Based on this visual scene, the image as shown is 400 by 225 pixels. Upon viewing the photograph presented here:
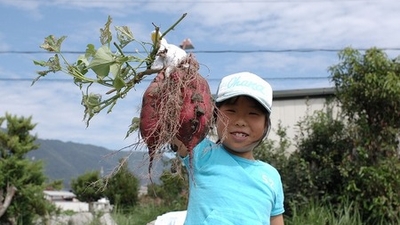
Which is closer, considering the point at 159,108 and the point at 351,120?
the point at 159,108

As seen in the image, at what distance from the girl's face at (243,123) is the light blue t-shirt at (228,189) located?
0.18 feet

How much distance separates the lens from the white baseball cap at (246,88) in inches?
91.7

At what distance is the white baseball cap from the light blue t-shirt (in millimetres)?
184

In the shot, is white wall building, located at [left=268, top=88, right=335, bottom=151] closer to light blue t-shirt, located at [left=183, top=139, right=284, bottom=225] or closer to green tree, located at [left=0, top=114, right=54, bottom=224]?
green tree, located at [left=0, top=114, right=54, bottom=224]

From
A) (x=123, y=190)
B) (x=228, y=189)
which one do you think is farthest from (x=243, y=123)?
(x=123, y=190)

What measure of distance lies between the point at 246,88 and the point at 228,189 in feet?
1.13

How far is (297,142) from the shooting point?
28.3ft

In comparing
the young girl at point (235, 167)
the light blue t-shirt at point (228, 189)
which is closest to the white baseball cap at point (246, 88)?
the young girl at point (235, 167)

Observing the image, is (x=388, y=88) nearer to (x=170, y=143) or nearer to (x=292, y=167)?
(x=292, y=167)

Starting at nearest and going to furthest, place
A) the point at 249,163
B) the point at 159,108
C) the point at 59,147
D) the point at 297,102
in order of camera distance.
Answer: the point at 159,108
the point at 249,163
the point at 297,102
the point at 59,147

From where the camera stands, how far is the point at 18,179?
33.0ft

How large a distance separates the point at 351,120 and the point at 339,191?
85 cm

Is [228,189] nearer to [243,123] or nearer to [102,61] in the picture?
[243,123]

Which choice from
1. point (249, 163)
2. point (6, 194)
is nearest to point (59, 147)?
point (6, 194)
